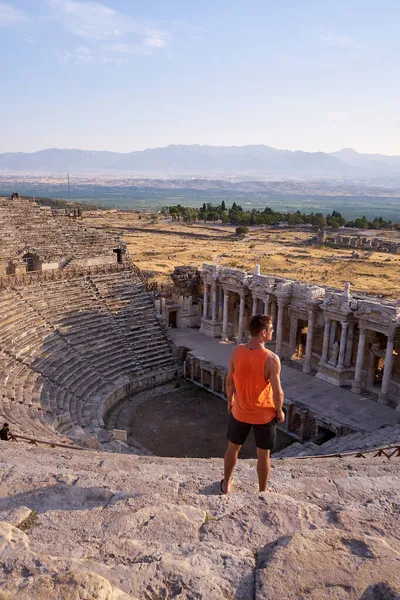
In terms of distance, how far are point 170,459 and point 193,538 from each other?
608 centimetres

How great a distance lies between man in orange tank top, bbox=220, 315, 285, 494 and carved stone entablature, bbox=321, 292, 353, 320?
20041 millimetres

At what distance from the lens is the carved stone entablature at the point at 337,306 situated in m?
26.4

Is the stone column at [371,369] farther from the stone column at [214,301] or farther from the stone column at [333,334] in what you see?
the stone column at [214,301]

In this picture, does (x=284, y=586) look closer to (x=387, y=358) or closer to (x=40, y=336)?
(x=387, y=358)

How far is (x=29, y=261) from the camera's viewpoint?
113ft

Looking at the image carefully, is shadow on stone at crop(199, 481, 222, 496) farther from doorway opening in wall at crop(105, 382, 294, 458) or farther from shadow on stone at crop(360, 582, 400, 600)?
doorway opening in wall at crop(105, 382, 294, 458)

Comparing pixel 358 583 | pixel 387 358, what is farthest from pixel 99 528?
pixel 387 358

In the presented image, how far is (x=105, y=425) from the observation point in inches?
965

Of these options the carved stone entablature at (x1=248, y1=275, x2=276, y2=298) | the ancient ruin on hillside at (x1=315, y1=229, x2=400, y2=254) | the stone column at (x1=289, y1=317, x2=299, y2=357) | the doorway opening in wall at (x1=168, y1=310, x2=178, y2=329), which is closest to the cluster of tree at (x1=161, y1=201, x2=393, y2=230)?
the ancient ruin on hillside at (x1=315, y1=229, x2=400, y2=254)

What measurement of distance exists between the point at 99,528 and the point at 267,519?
6.79ft

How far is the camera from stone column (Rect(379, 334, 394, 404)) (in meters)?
24.6

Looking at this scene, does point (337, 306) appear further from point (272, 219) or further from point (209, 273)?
point (272, 219)

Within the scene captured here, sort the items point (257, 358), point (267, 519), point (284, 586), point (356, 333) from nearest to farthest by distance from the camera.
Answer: point (284, 586) → point (267, 519) → point (257, 358) → point (356, 333)

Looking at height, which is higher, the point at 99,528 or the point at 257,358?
the point at 257,358
